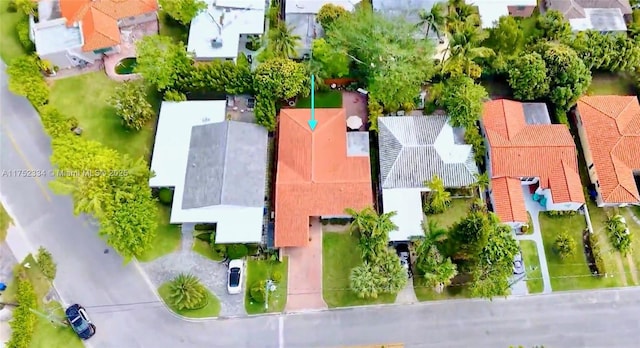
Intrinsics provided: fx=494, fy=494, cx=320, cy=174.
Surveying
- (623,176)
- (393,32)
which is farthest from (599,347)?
(393,32)

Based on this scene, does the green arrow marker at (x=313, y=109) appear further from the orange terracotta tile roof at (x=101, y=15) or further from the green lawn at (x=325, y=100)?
the orange terracotta tile roof at (x=101, y=15)

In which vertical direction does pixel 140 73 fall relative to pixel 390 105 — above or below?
above

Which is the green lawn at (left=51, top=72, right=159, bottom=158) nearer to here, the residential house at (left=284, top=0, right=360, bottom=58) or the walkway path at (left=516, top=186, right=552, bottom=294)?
the residential house at (left=284, top=0, right=360, bottom=58)

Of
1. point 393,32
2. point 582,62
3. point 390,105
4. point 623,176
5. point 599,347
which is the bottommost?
point 599,347

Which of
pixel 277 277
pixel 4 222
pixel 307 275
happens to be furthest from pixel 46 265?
pixel 307 275

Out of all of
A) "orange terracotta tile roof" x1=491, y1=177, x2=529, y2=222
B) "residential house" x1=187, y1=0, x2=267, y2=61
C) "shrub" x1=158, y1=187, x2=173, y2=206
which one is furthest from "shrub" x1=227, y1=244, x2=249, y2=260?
"orange terracotta tile roof" x1=491, y1=177, x2=529, y2=222

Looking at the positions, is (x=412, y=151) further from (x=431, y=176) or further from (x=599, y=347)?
(x=599, y=347)

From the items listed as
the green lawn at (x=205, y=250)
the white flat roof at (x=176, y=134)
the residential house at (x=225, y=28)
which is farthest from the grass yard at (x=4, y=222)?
the residential house at (x=225, y=28)
